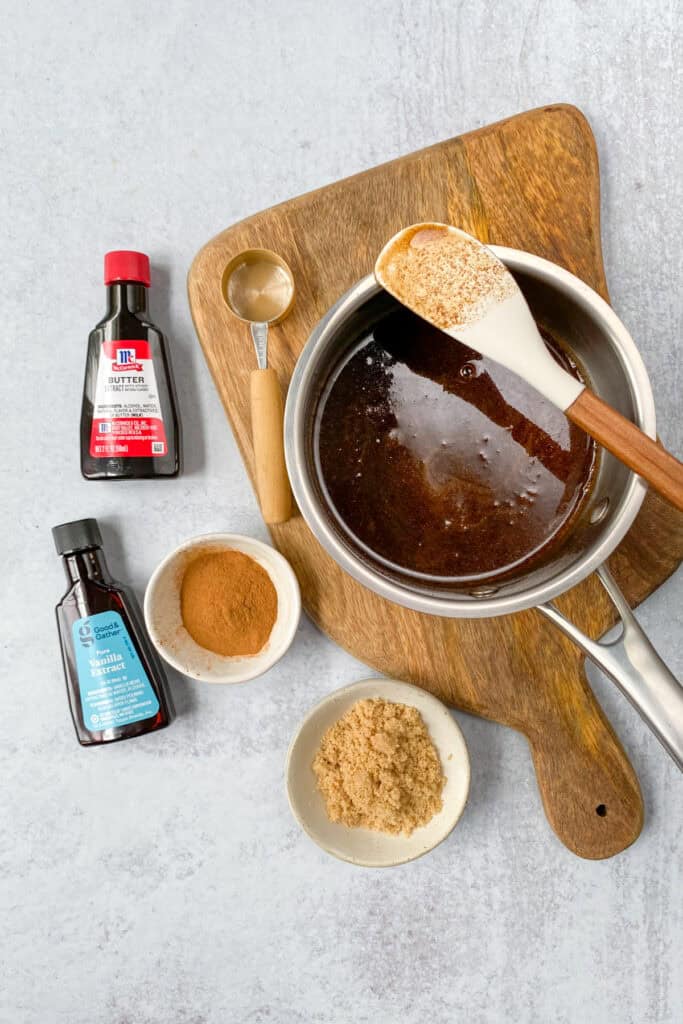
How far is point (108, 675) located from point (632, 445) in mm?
663

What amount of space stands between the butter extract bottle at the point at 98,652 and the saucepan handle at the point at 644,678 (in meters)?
0.50

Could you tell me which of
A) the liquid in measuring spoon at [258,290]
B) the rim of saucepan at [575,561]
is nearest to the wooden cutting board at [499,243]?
the liquid in measuring spoon at [258,290]

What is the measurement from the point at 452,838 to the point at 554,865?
0.14m

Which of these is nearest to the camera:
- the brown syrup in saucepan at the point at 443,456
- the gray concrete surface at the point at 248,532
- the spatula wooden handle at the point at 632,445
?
the spatula wooden handle at the point at 632,445

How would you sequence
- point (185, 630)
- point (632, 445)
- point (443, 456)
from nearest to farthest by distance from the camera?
point (632, 445) → point (443, 456) → point (185, 630)

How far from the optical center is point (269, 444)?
87 centimetres

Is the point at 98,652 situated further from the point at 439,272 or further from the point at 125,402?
the point at 439,272

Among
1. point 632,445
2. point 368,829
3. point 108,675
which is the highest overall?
point 632,445

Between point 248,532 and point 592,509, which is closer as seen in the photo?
point 592,509

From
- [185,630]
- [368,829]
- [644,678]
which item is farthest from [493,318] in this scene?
[368,829]

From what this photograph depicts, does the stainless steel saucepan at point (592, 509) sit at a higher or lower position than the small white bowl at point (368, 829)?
higher

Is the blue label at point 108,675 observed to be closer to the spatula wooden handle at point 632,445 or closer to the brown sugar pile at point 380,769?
the brown sugar pile at point 380,769

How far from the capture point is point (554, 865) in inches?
39.9

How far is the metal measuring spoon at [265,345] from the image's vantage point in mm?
867
